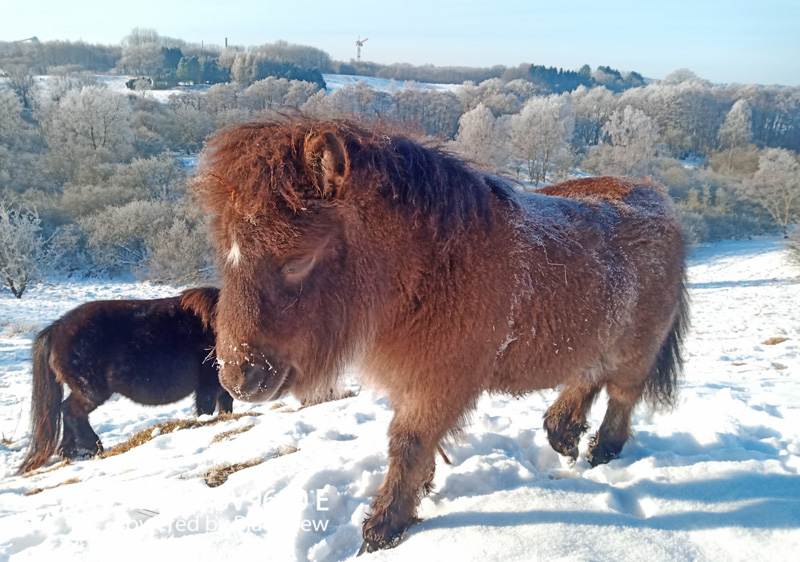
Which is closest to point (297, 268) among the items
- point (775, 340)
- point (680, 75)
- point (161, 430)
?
point (161, 430)

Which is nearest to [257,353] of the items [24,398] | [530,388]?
[530,388]

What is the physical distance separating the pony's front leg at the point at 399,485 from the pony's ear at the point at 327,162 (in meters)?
1.34

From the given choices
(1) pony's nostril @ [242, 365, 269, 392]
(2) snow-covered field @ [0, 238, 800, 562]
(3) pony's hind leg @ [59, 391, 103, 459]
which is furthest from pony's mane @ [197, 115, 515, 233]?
(3) pony's hind leg @ [59, 391, 103, 459]

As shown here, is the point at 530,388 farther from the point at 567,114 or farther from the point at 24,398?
the point at 567,114

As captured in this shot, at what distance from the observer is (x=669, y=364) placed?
373 centimetres

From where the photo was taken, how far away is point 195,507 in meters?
2.85

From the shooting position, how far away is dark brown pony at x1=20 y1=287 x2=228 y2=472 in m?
5.19

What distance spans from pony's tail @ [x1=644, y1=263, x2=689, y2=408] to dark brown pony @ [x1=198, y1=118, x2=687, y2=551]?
37.0 inches

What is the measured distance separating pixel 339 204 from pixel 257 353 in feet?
2.46

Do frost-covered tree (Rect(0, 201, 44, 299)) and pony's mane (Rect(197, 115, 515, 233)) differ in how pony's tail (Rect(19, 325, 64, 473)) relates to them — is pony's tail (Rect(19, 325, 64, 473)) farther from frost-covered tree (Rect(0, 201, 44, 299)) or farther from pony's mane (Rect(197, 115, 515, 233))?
frost-covered tree (Rect(0, 201, 44, 299))

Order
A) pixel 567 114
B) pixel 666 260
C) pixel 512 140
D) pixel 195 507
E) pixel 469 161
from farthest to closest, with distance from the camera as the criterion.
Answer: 1. pixel 567 114
2. pixel 512 140
3. pixel 666 260
4. pixel 195 507
5. pixel 469 161

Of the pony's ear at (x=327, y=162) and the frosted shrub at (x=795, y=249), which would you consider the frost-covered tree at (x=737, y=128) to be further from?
the pony's ear at (x=327, y=162)

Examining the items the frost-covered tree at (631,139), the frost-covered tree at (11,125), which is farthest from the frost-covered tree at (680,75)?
the frost-covered tree at (11,125)

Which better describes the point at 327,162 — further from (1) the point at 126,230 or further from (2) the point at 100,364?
(1) the point at 126,230
